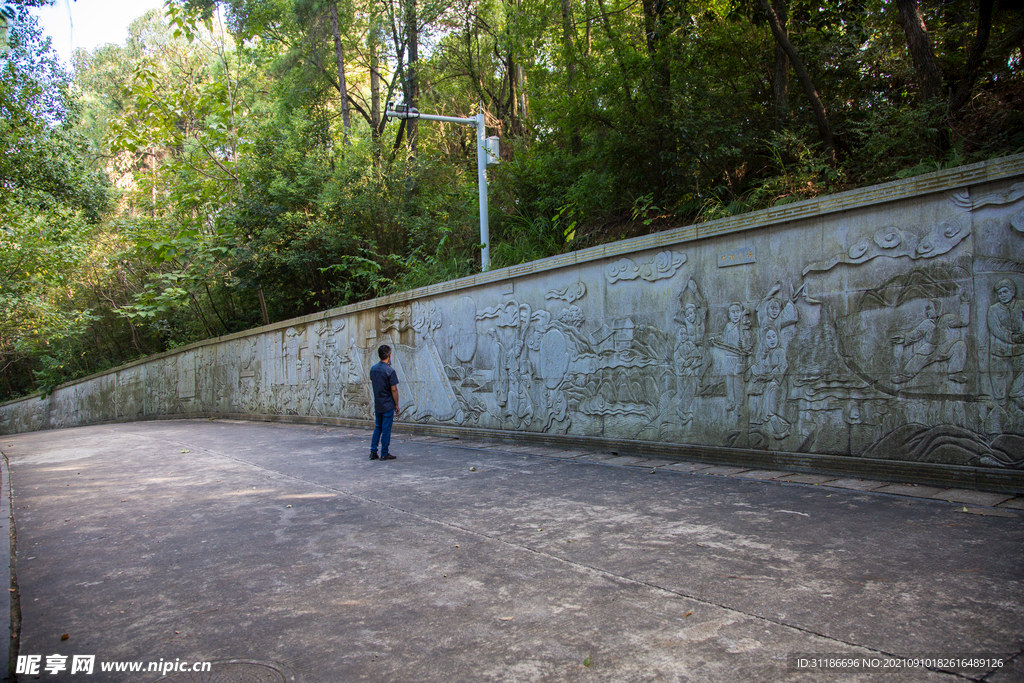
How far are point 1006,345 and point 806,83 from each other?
5552mm

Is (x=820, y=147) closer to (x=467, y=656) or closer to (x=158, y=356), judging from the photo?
(x=467, y=656)

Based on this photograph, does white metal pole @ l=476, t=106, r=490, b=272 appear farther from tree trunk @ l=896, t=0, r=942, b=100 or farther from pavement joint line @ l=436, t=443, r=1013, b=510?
tree trunk @ l=896, t=0, r=942, b=100

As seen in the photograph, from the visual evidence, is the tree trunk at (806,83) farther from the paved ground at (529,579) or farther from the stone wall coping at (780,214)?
the paved ground at (529,579)

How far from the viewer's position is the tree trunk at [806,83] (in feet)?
29.2

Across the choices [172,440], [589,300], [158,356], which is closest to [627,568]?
[589,300]

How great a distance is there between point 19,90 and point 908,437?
54.2ft

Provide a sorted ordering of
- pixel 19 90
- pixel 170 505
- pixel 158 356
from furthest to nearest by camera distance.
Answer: pixel 158 356
pixel 19 90
pixel 170 505

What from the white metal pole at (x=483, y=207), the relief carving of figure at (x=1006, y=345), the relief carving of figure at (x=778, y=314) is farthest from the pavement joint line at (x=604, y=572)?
the white metal pole at (x=483, y=207)

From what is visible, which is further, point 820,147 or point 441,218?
point 441,218

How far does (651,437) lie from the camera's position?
316 inches

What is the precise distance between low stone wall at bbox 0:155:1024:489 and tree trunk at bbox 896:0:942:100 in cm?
282

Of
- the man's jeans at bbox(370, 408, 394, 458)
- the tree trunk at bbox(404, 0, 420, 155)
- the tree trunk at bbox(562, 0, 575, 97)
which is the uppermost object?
the tree trunk at bbox(404, 0, 420, 155)

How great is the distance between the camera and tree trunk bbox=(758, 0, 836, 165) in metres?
8.90

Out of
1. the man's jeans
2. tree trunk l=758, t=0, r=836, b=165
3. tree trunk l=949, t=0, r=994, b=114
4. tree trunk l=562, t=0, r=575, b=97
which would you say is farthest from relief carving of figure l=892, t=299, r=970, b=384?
tree trunk l=562, t=0, r=575, b=97
